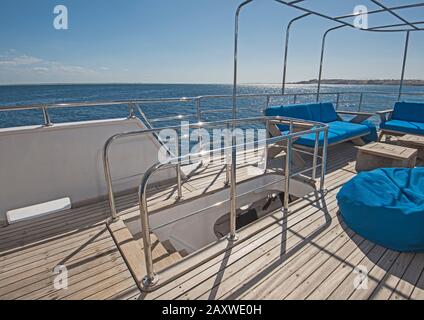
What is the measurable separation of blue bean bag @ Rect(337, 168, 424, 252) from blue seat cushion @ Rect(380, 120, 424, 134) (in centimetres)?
244

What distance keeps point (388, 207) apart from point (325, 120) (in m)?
3.19

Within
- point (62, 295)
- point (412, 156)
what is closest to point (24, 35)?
point (62, 295)

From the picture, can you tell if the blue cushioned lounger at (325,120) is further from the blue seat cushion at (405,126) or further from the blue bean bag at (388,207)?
the blue bean bag at (388,207)

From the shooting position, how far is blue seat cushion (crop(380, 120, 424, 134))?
4074mm

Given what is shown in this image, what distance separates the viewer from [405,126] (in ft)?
13.8

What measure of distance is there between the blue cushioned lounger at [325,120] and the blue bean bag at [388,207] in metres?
1.24

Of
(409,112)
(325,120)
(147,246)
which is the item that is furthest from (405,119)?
(147,246)

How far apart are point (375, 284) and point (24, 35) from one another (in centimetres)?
1558

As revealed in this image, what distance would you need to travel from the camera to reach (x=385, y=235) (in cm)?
172

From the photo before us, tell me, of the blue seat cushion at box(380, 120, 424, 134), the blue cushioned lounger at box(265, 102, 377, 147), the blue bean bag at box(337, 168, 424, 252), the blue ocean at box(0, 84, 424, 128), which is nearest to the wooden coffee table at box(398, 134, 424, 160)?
the blue seat cushion at box(380, 120, 424, 134)

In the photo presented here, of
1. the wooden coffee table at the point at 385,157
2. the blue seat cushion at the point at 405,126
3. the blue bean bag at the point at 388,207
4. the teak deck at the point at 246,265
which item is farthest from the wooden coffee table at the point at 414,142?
the teak deck at the point at 246,265

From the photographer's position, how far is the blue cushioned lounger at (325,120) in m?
3.47

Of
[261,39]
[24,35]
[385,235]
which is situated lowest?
[385,235]

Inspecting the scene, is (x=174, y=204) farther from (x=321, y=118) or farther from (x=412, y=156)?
(x=321, y=118)
